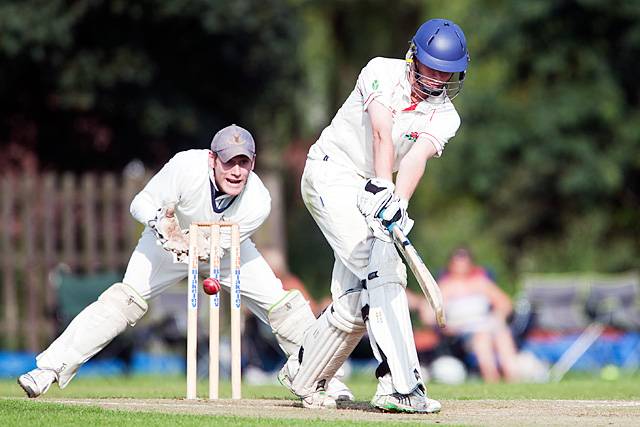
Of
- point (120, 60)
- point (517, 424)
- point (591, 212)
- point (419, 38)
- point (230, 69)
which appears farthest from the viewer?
point (591, 212)

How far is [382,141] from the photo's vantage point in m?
6.31

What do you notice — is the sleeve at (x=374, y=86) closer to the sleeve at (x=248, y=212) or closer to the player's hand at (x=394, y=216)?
the player's hand at (x=394, y=216)

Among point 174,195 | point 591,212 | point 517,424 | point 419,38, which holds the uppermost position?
point 591,212

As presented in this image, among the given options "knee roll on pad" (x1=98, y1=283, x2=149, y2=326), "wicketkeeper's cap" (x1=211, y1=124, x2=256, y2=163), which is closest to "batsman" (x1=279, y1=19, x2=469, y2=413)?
"wicketkeeper's cap" (x1=211, y1=124, x2=256, y2=163)

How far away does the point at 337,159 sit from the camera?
6.74 m

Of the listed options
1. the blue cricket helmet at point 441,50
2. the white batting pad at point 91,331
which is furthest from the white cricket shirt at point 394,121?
the white batting pad at point 91,331

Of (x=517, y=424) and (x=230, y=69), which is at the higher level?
(x=230, y=69)

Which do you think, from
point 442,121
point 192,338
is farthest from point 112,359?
point 442,121

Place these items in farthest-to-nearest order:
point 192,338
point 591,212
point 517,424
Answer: point 591,212 < point 192,338 < point 517,424

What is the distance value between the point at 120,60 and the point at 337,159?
12.6m

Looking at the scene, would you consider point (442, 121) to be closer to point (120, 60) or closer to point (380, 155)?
point (380, 155)

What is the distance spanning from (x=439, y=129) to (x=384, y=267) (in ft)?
2.48

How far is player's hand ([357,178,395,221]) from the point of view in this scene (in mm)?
6160

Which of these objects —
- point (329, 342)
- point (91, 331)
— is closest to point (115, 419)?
point (329, 342)
